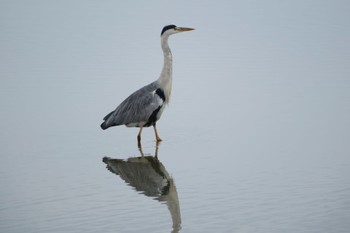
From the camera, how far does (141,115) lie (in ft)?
41.6

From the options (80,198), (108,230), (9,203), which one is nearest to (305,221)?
(108,230)

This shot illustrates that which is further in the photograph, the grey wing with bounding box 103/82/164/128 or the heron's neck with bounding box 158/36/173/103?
the heron's neck with bounding box 158/36/173/103

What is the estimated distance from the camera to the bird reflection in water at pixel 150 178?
316 inches

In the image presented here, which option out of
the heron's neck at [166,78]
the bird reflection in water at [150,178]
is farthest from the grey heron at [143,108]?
the bird reflection in water at [150,178]

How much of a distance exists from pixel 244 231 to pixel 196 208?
1.08 metres

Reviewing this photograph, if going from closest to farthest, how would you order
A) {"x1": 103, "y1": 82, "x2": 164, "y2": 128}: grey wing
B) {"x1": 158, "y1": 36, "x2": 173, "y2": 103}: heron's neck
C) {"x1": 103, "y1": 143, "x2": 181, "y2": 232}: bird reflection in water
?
1. {"x1": 103, "y1": 143, "x2": 181, "y2": 232}: bird reflection in water
2. {"x1": 103, "y1": 82, "x2": 164, "y2": 128}: grey wing
3. {"x1": 158, "y1": 36, "x2": 173, "y2": 103}: heron's neck

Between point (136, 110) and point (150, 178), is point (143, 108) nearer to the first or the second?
point (136, 110)

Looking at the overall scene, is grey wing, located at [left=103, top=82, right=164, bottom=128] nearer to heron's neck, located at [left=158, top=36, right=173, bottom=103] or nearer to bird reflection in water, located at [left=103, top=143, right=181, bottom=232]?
heron's neck, located at [left=158, top=36, right=173, bottom=103]

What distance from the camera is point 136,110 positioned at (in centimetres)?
1268

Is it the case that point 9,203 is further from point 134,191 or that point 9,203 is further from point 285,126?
point 285,126

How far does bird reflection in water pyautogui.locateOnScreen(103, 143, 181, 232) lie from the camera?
316 inches

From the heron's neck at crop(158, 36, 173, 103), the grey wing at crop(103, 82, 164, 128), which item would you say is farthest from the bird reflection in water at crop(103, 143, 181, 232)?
the heron's neck at crop(158, 36, 173, 103)

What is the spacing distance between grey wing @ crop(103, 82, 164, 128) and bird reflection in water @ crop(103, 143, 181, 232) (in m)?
1.17

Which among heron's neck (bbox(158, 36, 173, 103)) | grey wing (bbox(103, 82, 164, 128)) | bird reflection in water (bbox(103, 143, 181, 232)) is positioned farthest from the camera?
heron's neck (bbox(158, 36, 173, 103))
